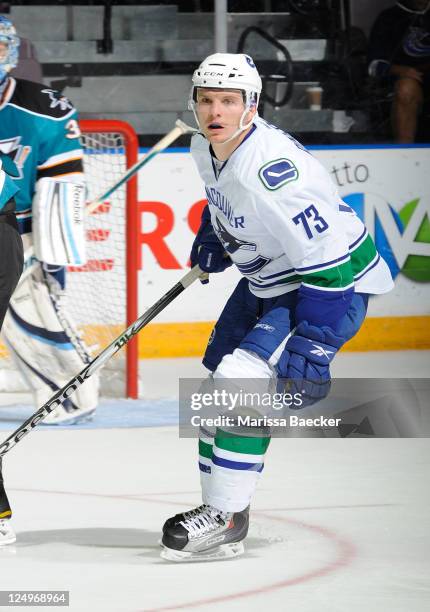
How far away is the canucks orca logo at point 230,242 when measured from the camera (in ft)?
10.6

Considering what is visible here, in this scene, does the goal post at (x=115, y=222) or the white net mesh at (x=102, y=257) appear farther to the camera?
the white net mesh at (x=102, y=257)

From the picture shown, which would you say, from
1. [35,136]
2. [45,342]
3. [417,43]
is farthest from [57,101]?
[417,43]

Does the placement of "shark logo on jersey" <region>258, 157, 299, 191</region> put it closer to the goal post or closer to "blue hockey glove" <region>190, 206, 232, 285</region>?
"blue hockey glove" <region>190, 206, 232, 285</region>

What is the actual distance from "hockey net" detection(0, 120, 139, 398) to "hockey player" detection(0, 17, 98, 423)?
1.37ft

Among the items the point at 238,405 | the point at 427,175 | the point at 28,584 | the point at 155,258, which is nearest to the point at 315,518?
the point at 238,405

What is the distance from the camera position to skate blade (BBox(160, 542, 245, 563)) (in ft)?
10.4

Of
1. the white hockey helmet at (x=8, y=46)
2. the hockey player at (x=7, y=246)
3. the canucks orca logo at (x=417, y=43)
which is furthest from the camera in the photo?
the canucks orca logo at (x=417, y=43)

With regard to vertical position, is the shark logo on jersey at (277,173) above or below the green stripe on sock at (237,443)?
above

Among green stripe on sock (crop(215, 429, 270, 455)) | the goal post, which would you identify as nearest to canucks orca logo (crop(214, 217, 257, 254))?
green stripe on sock (crop(215, 429, 270, 455))

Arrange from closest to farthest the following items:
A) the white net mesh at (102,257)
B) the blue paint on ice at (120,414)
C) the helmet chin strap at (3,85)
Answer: the helmet chin strap at (3,85), the blue paint on ice at (120,414), the white net mesh at (102,257)

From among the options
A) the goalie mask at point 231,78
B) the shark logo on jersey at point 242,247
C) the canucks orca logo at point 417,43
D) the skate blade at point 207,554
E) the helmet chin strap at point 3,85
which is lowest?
the skate blade at point 207,554

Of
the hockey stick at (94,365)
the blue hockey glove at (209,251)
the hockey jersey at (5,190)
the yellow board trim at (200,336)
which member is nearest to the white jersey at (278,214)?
the blue hockey glove at (209,251)

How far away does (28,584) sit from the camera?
296cm

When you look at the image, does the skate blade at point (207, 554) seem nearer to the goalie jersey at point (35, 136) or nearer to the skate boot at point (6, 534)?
the skate boot at point (6, 534)
